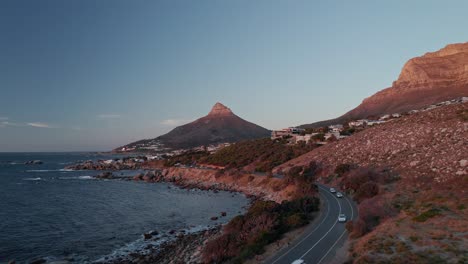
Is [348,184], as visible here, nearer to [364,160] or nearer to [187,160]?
[364,160]

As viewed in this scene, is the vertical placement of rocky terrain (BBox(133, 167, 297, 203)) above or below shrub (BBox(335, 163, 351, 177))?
below

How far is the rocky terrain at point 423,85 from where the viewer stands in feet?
447

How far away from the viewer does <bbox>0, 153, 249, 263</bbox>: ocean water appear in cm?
2988

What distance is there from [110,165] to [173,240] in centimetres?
11082

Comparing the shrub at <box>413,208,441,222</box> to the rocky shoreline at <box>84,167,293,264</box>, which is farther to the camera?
the rocky shoreline at <box>84,167,293,264</box>

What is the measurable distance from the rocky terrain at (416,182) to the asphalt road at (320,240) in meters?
1.52

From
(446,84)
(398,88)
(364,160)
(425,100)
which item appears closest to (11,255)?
(364,160)

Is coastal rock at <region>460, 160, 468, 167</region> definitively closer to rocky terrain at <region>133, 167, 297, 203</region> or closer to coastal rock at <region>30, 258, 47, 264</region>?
rocky terrain at <region>133, 167, 297, 203</region>

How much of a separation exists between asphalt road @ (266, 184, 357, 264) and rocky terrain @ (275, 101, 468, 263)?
59.9 inches

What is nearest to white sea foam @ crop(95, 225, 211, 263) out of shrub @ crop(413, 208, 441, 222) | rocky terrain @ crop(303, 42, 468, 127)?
shrub @ crop(413, 208, 441, 222)

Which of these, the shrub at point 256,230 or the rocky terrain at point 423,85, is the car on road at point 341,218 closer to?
the shrub at point 256,230

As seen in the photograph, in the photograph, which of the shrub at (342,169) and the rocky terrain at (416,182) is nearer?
the rocky terrain at (416,182)

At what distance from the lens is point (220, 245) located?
23547 mm

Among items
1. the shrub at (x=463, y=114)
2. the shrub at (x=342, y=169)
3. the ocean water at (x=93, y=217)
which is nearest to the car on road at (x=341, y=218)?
the ocean water at (x=93, y=217)
